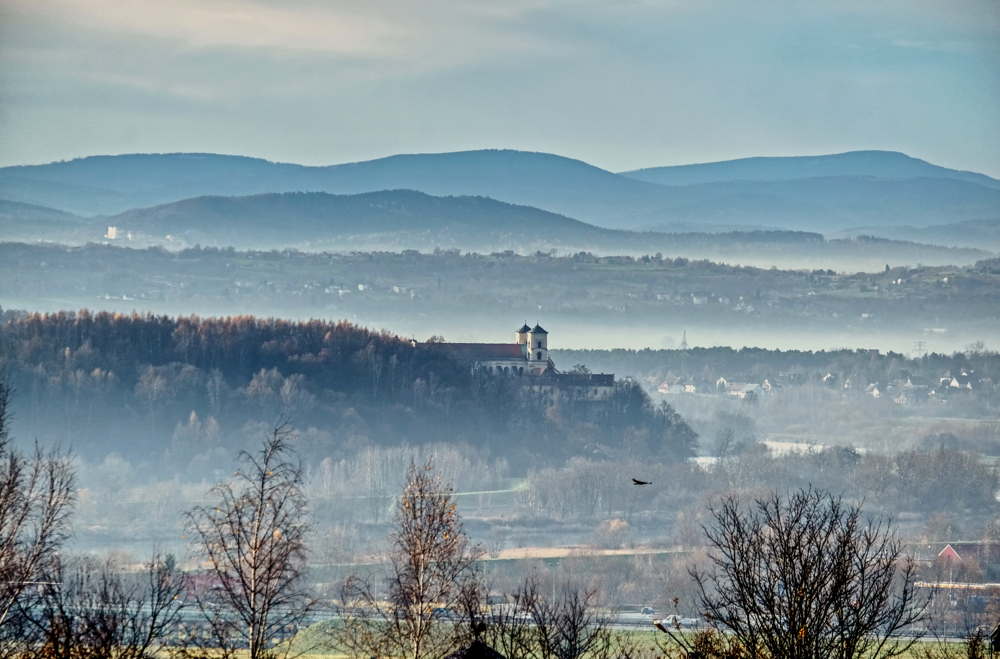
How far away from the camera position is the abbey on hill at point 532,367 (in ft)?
567

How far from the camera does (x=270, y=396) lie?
163375mm

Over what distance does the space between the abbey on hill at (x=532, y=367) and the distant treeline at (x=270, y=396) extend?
69.5 inches

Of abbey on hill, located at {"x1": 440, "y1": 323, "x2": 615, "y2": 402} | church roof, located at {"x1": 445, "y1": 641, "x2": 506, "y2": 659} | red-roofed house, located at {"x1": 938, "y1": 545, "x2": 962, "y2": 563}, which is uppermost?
abbey on hill, located at {"x1": 440, "y1": 323, "x2": 615, "y2": 402}

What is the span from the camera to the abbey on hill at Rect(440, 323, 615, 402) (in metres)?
173

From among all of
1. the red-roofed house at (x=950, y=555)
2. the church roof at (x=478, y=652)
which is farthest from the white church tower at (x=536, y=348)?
the church roof at (x=478, y=652)

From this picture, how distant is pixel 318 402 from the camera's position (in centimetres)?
16588

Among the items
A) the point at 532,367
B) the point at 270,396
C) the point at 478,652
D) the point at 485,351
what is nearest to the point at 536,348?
the point at 532,367

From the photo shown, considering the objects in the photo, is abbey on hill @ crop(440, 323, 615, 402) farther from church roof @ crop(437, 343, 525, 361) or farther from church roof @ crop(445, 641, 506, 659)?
church roof @ crop(445, 641, 506, 659)

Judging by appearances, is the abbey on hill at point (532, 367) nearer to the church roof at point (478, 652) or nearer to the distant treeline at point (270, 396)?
the distant treeline at point (270, 396)

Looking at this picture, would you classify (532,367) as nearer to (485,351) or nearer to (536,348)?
(536,348)

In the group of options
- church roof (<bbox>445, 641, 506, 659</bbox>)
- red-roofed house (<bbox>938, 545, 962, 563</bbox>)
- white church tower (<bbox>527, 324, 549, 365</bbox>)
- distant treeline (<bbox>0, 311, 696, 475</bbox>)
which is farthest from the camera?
white church tower (<bbox>527, 324, 549, 365</bbox>)

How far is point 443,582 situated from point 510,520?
76718 millimetres

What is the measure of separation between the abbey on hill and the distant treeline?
5.79 ft

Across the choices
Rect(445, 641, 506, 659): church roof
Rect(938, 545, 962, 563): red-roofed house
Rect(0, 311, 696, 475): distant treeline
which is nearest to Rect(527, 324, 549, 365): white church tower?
Rect(0, 311, 696, 475): distant treeline
